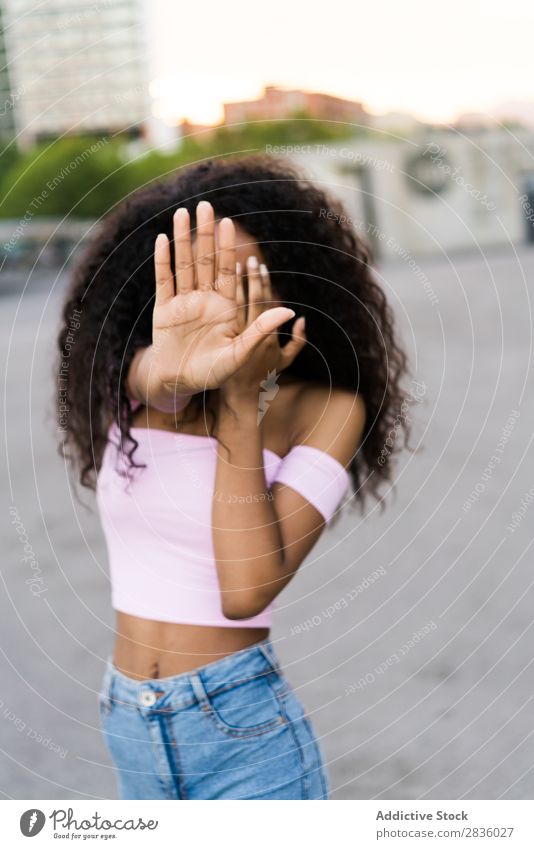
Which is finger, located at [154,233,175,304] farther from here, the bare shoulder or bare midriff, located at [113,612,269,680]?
bare midriff, located at [113,612,269,680]

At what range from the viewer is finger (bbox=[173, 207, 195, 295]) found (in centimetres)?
113

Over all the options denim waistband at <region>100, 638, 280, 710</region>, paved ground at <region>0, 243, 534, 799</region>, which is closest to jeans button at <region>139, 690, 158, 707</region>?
denim waistband at <region>100, 638, 280, 710</region>

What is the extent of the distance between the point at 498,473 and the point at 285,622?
1.75 m

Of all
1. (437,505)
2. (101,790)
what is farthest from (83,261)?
(437,505)

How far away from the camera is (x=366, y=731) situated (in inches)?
96.3

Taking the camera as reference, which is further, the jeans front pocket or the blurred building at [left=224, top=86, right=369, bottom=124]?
the blurred building at [left=224, top=86, right=369, bottom=124]

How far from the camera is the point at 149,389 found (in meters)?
1.23

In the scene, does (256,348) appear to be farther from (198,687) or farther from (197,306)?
(198,687)

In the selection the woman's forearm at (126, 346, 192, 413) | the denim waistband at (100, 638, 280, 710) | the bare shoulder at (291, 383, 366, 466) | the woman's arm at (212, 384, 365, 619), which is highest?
the woman's forearm at (126, 346, 192, 413)
